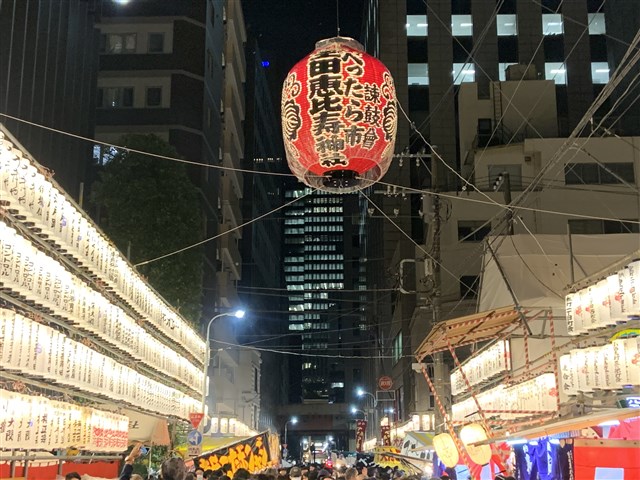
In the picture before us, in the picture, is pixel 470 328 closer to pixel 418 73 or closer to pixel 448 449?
pixel 448 449

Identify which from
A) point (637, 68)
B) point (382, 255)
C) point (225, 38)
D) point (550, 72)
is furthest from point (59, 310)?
point (382, 255)

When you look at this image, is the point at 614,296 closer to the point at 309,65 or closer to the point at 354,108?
the point at 354,108

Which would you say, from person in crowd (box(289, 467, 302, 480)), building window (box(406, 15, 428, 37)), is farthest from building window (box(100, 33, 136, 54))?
person in crowd (box(289, 467, 302, 480))

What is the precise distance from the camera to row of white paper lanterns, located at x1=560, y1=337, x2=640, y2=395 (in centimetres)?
1170

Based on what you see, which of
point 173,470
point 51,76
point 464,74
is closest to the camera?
point 173,470

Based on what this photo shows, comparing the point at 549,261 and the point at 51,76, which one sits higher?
the point at 51,76

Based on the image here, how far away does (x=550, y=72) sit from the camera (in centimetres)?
6359

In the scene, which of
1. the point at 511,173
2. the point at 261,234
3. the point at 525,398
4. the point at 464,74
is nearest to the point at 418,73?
the point at 464,74

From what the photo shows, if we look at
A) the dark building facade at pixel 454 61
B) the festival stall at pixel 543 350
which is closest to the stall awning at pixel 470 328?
the festival stall at pixel 543 350

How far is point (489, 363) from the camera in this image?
2042 cm

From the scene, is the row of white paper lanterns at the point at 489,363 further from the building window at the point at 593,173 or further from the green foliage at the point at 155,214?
the building window at the point at 593,173

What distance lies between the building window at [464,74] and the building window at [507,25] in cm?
440

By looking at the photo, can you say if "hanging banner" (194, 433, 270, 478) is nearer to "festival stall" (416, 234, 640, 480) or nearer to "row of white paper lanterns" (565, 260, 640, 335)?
"festival stall" (416, 234, 640, 480)

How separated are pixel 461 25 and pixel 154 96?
34.2 m
